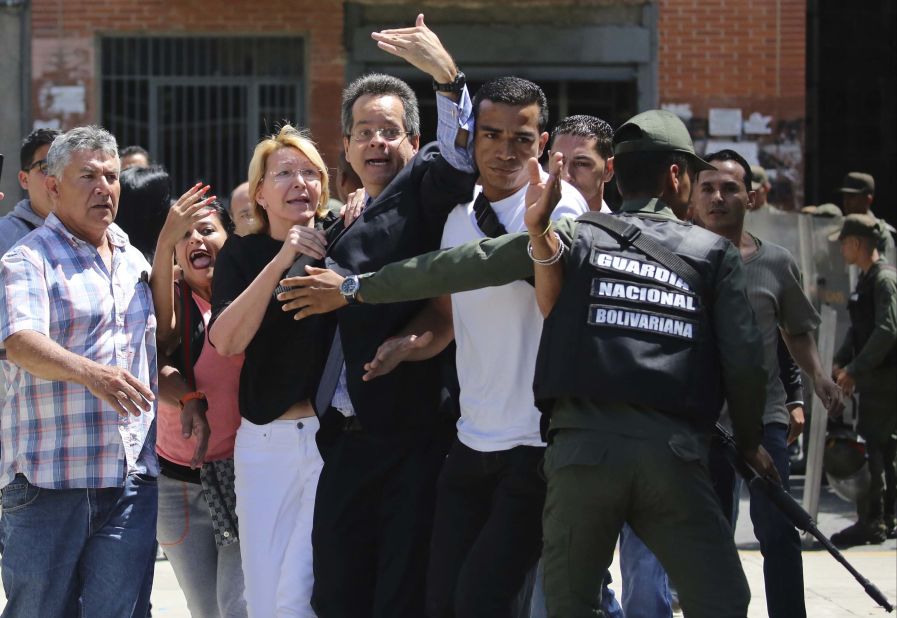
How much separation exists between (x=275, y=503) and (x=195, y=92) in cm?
876

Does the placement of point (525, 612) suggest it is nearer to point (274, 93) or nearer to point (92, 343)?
point (92, 343)

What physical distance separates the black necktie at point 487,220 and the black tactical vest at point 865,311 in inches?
219

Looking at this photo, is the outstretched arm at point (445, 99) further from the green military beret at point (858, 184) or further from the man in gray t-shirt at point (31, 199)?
the green military beret at point (858, 184)

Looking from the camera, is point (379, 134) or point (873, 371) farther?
point (873, 371)

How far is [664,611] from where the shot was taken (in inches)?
219

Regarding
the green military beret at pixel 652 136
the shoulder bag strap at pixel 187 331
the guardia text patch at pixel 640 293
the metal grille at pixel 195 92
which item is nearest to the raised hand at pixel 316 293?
the guardia text patch at pixel 640 293

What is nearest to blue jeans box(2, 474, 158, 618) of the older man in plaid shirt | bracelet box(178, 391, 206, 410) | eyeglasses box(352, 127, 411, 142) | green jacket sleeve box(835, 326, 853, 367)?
the older man in plaid shirt

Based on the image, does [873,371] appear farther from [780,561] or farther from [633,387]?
[633,387]

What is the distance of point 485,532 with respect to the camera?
170 inches

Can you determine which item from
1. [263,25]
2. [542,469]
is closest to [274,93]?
[263,25]

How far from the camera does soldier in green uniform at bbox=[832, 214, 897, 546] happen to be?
9047 mm

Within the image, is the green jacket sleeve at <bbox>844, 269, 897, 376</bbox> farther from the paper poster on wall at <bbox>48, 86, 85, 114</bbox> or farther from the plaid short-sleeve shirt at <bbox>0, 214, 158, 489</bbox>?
the paper poster on wall at <bbox>48, 86, 85, 114</bbox>

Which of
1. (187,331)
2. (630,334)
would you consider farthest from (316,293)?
(187,331)

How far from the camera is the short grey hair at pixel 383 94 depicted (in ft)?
16.1
